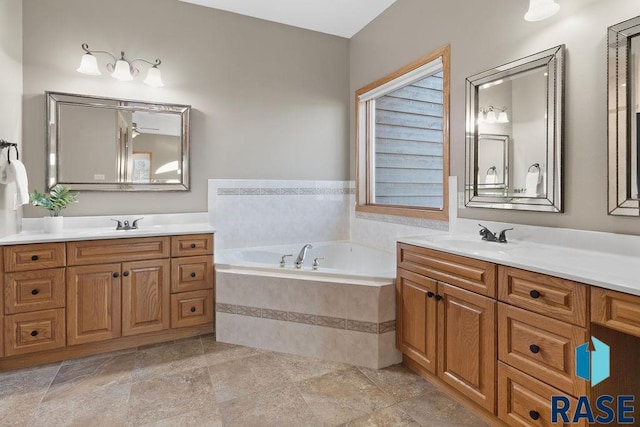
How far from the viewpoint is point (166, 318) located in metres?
2.62

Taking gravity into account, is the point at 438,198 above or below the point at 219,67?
below

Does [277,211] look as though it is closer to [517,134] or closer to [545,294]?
[517,134]

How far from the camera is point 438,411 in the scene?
1830 millimetres

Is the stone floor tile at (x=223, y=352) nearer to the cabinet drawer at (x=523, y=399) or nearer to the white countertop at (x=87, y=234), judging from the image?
the white countertop at (x=87, y=234)

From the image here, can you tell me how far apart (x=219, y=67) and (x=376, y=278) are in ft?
7.85

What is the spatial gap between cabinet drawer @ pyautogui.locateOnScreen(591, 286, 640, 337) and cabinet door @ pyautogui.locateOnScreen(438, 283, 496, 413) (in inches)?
17.4

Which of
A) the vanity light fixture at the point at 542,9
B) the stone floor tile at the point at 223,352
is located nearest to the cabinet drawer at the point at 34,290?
the stone floor tile at the point at 223,352

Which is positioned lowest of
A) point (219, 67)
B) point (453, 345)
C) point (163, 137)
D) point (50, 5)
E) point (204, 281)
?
point (453, 345)

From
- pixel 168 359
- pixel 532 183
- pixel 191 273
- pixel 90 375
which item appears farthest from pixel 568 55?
pixel 90 375

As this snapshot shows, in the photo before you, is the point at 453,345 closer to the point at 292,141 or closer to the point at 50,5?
the point at 292,141

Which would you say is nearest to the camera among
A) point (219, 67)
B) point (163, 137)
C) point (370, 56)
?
point (163, 137)

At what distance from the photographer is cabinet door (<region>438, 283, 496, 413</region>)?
1.64 meters

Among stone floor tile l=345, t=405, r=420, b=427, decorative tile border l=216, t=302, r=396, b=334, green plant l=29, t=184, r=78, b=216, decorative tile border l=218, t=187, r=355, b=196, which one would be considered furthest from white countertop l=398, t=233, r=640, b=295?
green plant l=29, t=184, r=78, b=216

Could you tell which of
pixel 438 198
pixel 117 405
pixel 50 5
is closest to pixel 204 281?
pixel 117 405
